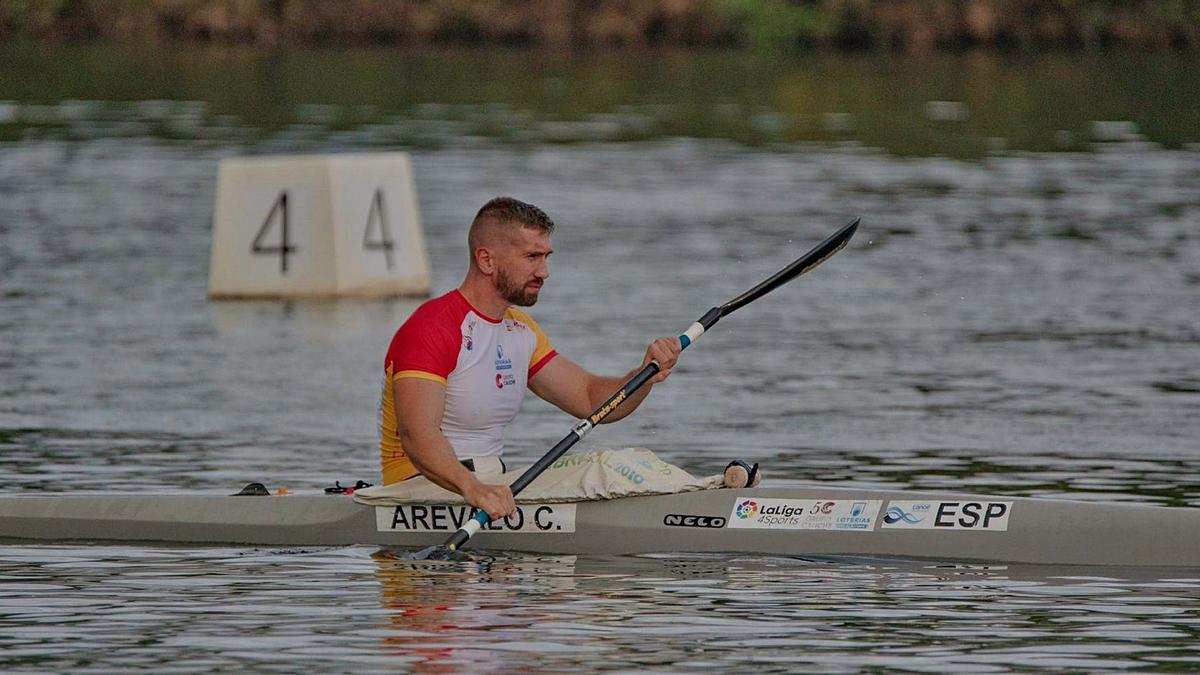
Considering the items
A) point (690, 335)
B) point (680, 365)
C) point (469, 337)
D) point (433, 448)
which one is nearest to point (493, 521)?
point (433, 448)

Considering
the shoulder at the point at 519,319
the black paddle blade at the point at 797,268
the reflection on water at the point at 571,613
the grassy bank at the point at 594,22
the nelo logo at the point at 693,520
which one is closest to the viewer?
the reflection on water at the point at 571,613

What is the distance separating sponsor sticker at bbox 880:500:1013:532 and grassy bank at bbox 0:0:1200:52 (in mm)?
45282

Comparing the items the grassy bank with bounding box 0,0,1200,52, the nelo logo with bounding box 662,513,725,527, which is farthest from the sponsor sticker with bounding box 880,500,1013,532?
the grassy bank with bounding box 0,0,1200,52

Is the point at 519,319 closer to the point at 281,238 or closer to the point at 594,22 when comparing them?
the point at 281,238

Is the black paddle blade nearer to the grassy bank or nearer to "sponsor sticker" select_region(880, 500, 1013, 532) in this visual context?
"sponsor sticker" select_region(880, 500, 1013, 532)

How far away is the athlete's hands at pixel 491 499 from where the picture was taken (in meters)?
10.3

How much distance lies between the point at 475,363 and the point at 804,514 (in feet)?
4.83

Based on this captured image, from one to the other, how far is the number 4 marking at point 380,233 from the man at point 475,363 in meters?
9.42

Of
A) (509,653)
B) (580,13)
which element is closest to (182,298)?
(509,653)

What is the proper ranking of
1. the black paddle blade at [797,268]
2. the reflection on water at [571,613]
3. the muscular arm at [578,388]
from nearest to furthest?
1. the reflection on water at [571,613]
2. the muscular arm at [578,388]
3. the black paddle blade at [797,268]

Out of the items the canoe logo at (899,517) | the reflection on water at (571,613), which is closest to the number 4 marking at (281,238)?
the reflection on water at (571,613)

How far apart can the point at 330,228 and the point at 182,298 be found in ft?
4.57

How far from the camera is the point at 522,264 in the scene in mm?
10430

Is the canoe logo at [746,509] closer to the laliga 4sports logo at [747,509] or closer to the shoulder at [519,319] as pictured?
the laliga 4sports logo at [747,509]
